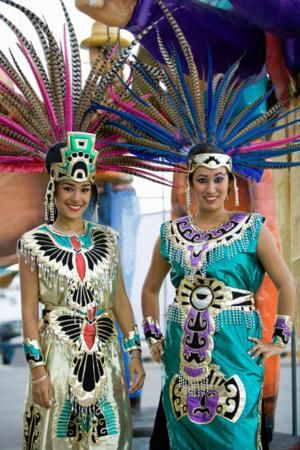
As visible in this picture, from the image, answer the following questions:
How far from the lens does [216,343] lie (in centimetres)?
288

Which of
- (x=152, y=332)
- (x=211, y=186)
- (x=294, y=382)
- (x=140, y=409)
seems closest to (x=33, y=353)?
(x=152, y=332)

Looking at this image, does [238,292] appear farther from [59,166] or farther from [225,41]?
[225,41]

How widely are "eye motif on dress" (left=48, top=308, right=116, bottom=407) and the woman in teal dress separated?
1.01 ft

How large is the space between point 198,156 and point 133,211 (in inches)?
97.9

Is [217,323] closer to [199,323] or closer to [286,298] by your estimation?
[199,323]

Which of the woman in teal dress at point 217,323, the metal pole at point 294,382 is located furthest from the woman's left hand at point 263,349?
the metal pole at point 294,382

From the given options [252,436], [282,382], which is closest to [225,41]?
[252,436]

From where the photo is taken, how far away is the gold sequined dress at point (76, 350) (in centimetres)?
274

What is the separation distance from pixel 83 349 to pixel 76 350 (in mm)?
24

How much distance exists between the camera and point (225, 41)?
14.1 feet

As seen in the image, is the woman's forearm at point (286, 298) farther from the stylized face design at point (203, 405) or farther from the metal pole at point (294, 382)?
the metal pole at point (294, 382)

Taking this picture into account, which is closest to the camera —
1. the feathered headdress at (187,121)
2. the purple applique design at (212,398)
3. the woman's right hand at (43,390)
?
the woman's right hand at (43,390)

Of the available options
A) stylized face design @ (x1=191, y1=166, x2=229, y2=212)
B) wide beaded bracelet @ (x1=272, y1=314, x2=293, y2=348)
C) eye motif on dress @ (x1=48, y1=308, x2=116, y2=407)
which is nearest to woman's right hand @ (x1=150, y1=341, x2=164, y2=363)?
eye motif on dress @ (x1=48, y1=308, x2=116, y2=407)

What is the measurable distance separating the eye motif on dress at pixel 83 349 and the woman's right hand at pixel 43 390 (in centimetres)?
7
